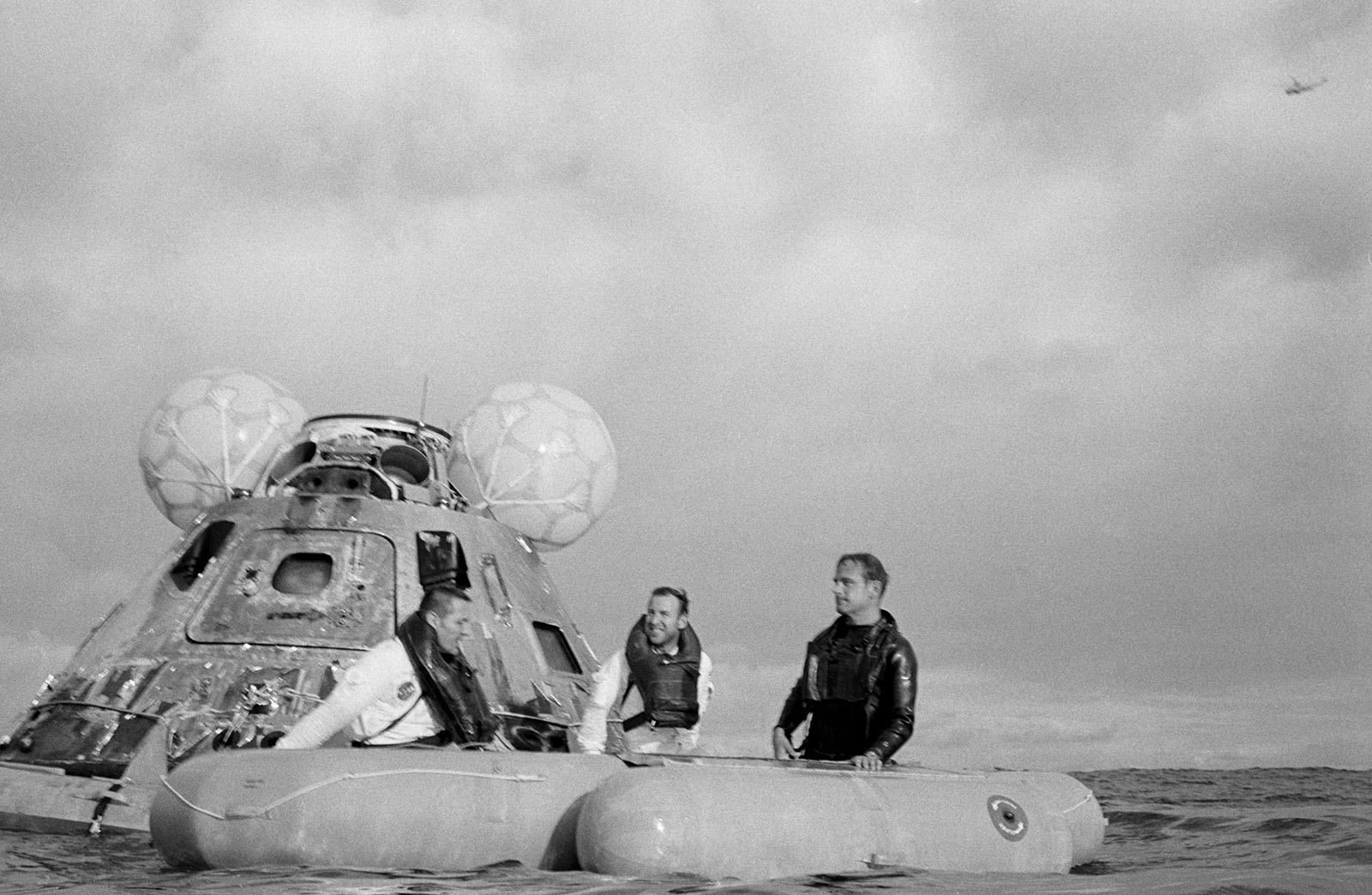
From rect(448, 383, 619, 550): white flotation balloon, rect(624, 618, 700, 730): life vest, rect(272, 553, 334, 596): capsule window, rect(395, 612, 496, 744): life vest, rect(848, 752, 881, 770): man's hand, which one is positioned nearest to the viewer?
rect(395, 612, 496, 744): life vest

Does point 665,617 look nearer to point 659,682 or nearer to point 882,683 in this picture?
point 659,682

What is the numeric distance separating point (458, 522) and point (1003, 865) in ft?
16.6

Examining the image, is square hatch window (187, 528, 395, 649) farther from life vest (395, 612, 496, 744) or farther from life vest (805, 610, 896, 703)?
life vest (805, 610, 896, 703)

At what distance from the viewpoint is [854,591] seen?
282 inches

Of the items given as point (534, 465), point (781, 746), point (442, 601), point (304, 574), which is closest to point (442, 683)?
point (442, 601)

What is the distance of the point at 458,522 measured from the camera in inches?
399

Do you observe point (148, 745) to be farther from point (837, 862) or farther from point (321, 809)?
point (837, 862)

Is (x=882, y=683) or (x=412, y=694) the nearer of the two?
(x=412, y=694)

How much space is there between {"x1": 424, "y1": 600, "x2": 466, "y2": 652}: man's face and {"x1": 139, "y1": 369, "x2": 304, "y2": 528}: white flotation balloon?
508 centimetres

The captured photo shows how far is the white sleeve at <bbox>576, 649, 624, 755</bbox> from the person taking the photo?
287 inches

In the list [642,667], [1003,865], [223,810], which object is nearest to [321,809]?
[223,810]

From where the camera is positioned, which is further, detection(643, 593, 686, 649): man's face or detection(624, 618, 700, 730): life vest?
detection(624, 618, 700, 730): life vest

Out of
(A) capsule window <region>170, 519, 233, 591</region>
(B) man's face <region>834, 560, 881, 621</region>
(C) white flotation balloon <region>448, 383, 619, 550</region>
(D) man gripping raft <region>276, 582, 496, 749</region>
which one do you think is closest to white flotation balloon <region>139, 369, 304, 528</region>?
(A) capsule window <region>170, 519, 233, 591</region>

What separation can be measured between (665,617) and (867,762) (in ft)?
4.51
